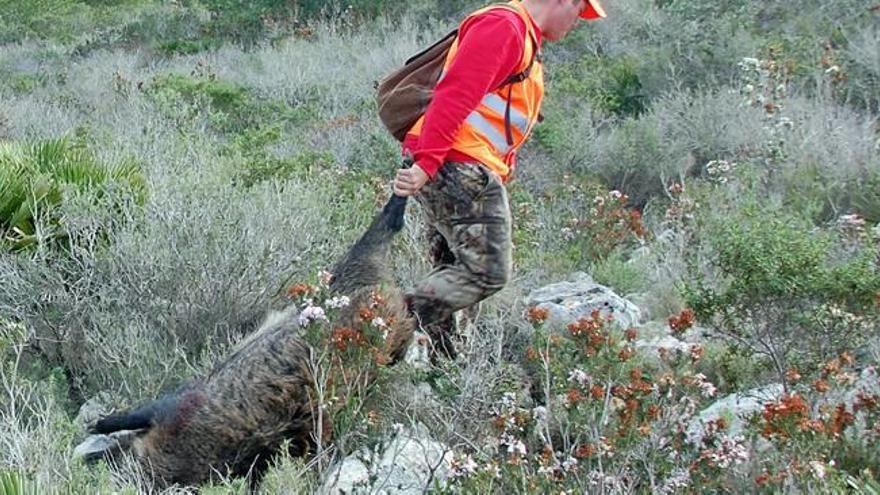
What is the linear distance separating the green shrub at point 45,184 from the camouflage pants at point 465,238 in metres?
2.07

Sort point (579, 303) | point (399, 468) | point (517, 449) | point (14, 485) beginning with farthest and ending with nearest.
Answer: point (579, 303) → point (399, 468) → point (517, 449) → point (14, 485)

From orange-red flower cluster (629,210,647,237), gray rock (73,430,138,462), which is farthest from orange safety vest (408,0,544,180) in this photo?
orange-red flower cluster (629,210,647,237)

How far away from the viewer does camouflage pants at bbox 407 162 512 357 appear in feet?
14.0

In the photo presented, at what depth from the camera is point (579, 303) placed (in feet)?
17.3

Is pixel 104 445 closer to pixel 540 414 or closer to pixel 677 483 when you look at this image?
pixel 540 414

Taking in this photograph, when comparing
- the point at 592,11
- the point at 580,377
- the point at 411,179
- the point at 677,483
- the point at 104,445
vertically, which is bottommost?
the point at 104,445

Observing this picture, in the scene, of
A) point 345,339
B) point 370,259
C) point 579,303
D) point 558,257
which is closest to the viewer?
point 345,339

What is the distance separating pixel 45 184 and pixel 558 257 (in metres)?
2.71

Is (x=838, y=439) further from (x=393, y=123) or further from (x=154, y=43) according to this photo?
(x=154, y=43)

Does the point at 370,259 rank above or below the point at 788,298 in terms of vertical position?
above

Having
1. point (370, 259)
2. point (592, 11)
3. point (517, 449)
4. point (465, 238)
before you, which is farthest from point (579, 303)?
point (517, 449)

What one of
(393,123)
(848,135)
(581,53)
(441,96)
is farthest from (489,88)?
(581,53)

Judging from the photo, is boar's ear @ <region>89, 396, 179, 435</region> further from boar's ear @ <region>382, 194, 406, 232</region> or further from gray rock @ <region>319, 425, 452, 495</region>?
boar's ear @ <region>382, 194, 406, 232</region>

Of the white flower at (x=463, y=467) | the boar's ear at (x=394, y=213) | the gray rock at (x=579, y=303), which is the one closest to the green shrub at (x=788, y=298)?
the gray rock at (x=579, y=303)
